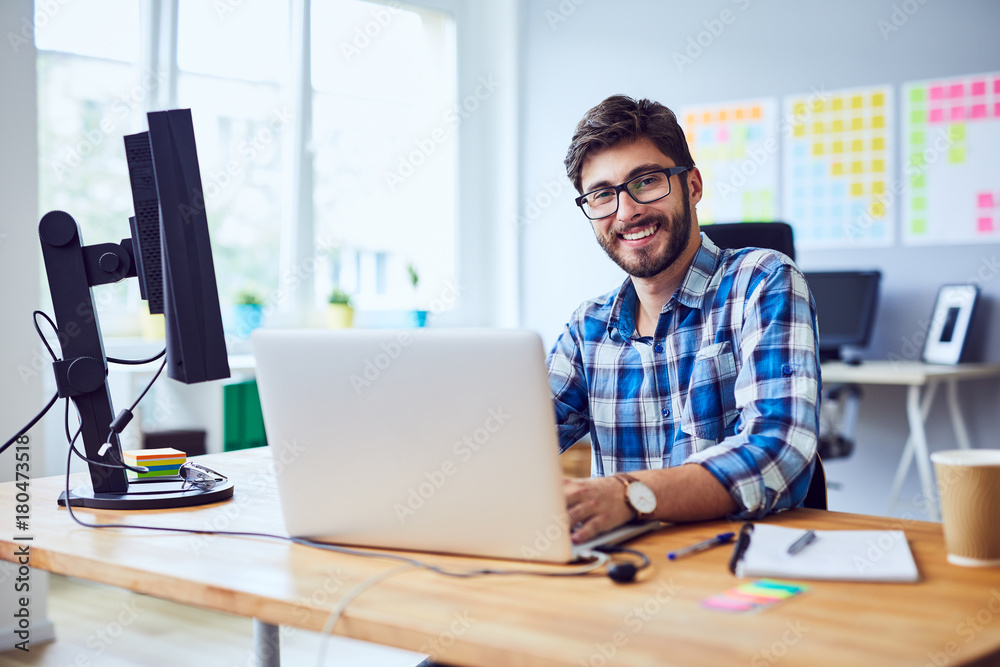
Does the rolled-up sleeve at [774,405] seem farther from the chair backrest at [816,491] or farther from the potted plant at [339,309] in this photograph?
the potted plant at [339,309]

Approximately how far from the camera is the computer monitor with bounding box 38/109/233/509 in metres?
1.24

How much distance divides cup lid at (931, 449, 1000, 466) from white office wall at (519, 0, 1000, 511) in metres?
3.10

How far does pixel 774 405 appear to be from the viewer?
1240 millimetres

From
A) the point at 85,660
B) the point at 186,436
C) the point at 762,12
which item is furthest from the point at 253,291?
the point at 762,12

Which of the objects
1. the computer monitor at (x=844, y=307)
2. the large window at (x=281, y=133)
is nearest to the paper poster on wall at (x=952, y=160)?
the computer monitor at (x=844, y=307)

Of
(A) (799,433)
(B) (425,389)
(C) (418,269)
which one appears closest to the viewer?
(B) (425,389)

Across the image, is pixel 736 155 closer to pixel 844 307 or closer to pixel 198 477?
pixel 844 307

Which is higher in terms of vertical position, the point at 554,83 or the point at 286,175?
the point at 554,83

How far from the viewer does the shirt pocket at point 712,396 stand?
4.78 ft

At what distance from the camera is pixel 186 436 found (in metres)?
3.24

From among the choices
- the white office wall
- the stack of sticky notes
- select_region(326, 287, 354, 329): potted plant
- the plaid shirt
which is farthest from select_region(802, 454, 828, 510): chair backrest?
select_region(326, 287, 354, 329): potted plant

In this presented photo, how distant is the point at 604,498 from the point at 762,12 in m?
3.76

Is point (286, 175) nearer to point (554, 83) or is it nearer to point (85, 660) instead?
point (554, 83)

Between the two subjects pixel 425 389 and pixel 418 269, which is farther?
pixel 418 269
